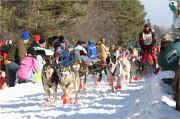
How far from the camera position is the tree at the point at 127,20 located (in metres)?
62.2

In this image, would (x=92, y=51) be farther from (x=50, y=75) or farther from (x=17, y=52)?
(x=50, y=75)

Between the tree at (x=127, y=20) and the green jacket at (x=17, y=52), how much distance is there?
156 feet

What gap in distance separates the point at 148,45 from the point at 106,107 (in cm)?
504

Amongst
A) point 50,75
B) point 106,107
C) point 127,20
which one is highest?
point 127,20

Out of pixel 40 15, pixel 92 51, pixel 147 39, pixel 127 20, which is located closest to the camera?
pixel 147 39

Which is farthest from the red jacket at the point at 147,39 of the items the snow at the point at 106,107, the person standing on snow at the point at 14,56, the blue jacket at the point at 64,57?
the person standing on snow at the point at 14,56

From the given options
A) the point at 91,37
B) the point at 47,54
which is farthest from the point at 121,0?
the point at 47,54

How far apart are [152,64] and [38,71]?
433 centimetres

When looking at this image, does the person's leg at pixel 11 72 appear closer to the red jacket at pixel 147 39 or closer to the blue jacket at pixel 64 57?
the blue jacket at pixel 64 57

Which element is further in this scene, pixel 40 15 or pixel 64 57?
pixel 40 15

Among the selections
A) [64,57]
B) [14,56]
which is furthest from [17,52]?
[64,57]

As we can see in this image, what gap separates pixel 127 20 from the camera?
64.2m

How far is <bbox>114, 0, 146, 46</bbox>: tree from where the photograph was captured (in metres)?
62.2

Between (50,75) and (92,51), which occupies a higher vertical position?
(92,51)
